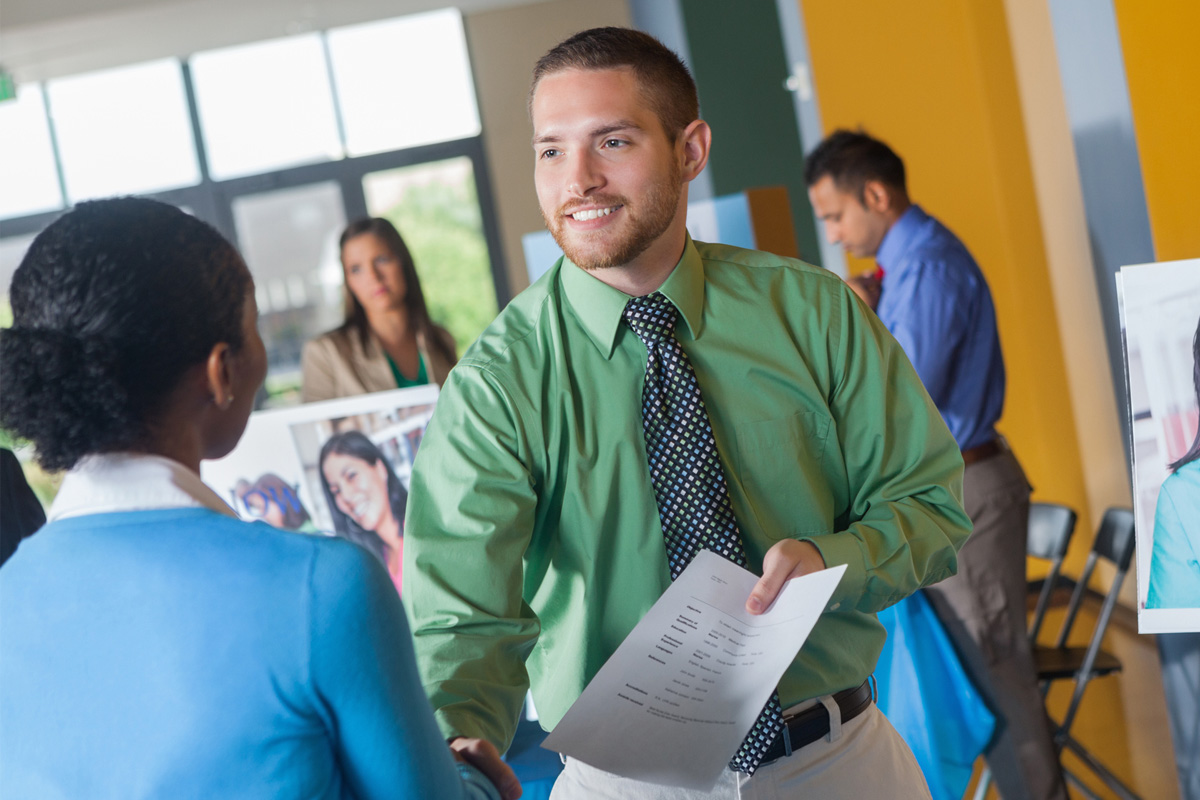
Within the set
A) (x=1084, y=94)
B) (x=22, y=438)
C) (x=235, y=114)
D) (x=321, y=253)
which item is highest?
(x=235, y=114)

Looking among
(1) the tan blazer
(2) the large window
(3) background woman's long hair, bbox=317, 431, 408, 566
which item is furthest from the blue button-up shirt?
(2) the large window

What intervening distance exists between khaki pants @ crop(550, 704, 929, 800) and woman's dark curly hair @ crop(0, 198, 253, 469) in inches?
29.5

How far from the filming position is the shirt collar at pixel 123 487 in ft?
2.80

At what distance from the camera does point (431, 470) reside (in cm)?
128

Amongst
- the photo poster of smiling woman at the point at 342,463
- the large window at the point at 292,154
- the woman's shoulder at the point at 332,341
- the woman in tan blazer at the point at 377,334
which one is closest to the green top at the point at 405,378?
the woman in tan blazer at the point at 377,334

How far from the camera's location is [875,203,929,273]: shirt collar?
3195mm

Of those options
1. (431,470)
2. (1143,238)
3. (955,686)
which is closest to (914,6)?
(1143,238)

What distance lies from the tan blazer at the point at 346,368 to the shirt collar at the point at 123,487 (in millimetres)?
2386

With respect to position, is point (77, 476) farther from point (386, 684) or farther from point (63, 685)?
point (386, 684)

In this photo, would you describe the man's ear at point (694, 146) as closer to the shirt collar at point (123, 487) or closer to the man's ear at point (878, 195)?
the shirt collar at point (123, 487)

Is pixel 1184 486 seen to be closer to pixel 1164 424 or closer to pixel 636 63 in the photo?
pixel 1164 424

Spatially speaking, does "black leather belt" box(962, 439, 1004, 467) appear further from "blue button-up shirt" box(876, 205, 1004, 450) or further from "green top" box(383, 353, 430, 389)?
"green top" box(383, 353, 430, 389)

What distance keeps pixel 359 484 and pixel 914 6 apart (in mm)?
3766

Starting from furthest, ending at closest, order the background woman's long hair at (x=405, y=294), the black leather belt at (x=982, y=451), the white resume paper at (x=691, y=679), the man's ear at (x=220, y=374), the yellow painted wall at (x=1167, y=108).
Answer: the background woman's long hair at (x=405, y=294) < the black leather belt at (x=982, y=451) < the yellow painted wall at (x=1167, y=108) < the white resume paper at (x=691, y=679) < the man's ear at (x=220, y=374)
